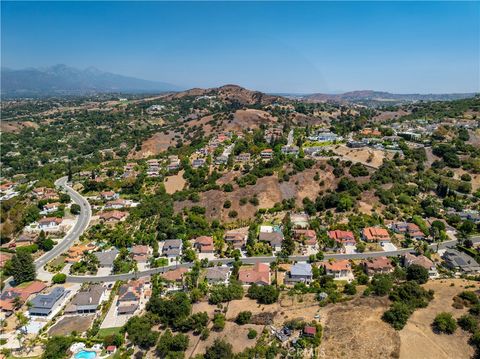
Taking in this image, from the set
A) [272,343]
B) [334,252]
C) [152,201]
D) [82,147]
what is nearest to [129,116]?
[82,147]

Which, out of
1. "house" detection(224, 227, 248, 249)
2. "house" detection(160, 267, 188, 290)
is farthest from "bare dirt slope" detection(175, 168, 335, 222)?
"house" detection(160, 267, 188, 290)

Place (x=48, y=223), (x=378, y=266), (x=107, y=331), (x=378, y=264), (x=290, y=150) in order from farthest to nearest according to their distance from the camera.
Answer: (x=290, y=150) → (x=48, y=223) → (x=378, y=264) → (x=378, y=266) → (x=107, y=331)

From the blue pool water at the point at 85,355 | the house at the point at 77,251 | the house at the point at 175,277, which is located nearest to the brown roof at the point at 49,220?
the house at the point at 77,251

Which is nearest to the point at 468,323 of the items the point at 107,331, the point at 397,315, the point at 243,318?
the point at 397,315

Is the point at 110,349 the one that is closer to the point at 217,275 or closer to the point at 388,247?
the point at 217,275

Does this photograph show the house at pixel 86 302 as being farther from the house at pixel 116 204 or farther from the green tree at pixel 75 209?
the green tree at pixel 75 209
